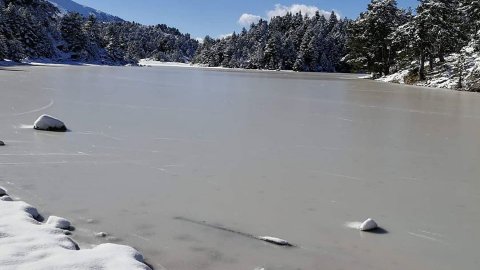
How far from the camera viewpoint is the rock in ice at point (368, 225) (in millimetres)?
5238

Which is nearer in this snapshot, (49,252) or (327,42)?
(49,252)

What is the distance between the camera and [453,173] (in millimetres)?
7984

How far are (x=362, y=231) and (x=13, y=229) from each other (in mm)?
3662

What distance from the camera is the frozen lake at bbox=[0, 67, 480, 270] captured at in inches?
183

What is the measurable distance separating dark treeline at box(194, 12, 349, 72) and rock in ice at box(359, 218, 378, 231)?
98627mm

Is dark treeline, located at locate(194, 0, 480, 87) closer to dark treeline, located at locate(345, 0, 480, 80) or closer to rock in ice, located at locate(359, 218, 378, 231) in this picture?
dark treeline, located at locate(345, 0, 480, 80)

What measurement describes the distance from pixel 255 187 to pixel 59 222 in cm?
288

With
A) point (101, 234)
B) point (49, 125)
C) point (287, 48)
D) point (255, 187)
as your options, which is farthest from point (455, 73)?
point (287, 48)

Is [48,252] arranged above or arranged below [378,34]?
below

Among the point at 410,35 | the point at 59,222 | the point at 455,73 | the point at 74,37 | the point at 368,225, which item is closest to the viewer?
the point at 59,222

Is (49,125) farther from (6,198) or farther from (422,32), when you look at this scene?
(422,32)

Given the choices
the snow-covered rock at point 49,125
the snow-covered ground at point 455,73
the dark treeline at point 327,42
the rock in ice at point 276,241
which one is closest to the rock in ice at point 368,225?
the rock in ice at point 276,241

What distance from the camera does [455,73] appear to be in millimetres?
39844

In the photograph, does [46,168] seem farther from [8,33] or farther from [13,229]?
[8,33]
